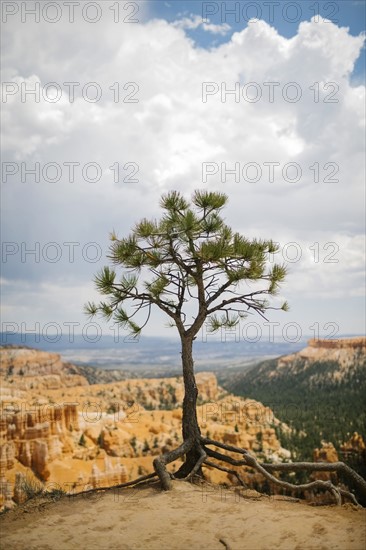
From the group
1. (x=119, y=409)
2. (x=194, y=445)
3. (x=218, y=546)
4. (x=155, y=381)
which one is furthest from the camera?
(x=155, y=381)

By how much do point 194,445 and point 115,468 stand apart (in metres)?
22.1

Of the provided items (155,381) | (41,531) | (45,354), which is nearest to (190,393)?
(41,531)

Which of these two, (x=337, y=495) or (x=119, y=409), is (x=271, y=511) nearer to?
(x=337, y=495)

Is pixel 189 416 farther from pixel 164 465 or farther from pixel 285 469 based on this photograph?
pixel 285 469

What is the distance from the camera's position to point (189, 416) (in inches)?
320

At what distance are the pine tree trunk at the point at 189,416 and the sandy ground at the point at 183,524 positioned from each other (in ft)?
4.62

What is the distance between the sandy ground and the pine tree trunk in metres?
1.41

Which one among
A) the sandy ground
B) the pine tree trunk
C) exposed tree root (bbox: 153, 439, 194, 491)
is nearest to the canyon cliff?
the pine tree trunk

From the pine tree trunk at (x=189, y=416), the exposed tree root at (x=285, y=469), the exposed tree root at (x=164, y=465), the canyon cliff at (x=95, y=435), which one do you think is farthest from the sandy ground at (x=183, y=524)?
the canyon cliff at (x=95, y=435)

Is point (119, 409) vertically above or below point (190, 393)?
below

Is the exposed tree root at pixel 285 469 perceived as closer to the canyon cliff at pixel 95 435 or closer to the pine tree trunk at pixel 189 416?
the pine tree trunk at pixel 189 416

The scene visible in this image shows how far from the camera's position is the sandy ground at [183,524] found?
4.60 m

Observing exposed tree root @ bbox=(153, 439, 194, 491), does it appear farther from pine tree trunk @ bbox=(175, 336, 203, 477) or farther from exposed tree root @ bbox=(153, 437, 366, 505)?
pine tree trunk @ bbox=(175, 336, 203, 477)

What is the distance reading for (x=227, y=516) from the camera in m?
5.36
